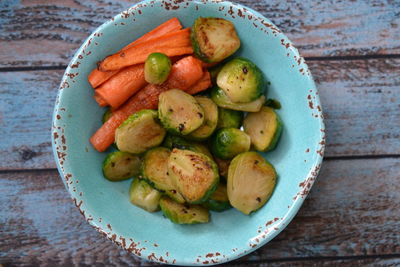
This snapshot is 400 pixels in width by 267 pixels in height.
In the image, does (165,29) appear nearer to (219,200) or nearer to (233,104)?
(233,104)

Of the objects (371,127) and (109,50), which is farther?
(371,127)

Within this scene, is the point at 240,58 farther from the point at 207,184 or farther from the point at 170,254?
the point at 170,254

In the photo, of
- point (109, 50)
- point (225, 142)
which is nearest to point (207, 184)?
point (225, 142)

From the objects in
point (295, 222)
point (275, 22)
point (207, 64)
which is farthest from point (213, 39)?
point (295, 222)

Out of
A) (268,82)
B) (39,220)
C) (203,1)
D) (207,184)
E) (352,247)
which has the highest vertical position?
(203,1)

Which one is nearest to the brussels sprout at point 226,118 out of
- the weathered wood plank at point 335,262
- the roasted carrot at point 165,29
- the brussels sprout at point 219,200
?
the brussels sprout at point 219,200
